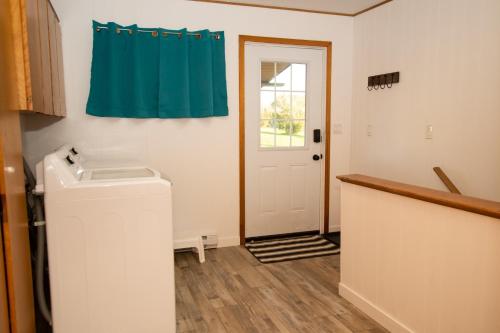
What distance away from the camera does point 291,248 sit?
12.3 ft

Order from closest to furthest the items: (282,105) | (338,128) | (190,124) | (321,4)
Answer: (190,124) < (321,4) < (282,105) < (338,128)

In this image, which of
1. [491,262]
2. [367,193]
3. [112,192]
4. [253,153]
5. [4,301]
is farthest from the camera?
[253,153]

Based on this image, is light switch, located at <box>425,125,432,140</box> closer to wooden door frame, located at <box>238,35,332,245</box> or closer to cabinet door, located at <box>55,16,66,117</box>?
wooden door frame, located at <box>238,35,332,245</box>

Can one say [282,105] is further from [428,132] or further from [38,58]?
[38,58]

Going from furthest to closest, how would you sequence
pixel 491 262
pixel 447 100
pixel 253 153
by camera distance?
pixel 253 153 < pixel 447 100 < pixel 491 262

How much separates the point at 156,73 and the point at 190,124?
0.54m

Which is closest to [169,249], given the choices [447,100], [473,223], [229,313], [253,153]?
[229,313]

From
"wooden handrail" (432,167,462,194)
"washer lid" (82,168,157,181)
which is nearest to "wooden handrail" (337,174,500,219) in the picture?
"wooden handrail" (432,167,462,194)

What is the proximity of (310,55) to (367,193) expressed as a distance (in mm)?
2060

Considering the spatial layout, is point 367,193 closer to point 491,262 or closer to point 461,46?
point 491,262

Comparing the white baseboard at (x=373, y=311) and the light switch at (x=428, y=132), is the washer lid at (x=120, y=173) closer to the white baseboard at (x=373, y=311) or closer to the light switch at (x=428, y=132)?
the white baseboard at (x=373, y=311)

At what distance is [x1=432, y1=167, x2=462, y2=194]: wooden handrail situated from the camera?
9.53 feet

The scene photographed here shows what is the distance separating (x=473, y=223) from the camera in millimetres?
1701

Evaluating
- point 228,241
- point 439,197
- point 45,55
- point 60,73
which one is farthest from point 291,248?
point 45,55
